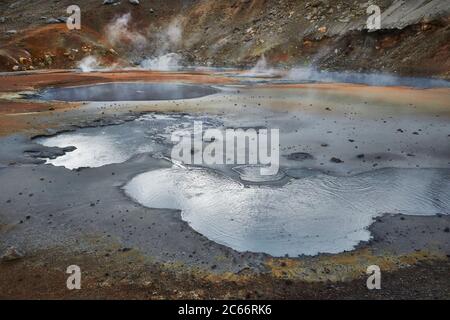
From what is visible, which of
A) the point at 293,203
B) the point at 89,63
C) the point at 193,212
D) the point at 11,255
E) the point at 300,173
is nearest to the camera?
the point at 11,255

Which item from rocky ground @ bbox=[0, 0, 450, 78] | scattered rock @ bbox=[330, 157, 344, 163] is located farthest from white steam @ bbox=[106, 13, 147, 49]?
scattered rock @ bbox=[330, 157, 344, 163]

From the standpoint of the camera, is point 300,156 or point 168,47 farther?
point 168,47

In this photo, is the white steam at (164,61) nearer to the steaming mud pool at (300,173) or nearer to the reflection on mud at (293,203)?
the steaming mud pool at (300,173)

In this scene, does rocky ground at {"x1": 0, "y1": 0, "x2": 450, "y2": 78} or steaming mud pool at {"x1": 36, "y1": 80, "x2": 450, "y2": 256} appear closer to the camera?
steaming mud pool at {"x1": 36, "y1": 80, "x2": 450, "y2": 256}

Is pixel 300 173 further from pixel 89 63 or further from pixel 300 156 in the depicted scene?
pixel 89 63

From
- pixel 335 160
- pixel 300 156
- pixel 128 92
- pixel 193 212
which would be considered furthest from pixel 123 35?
pixel 193 212

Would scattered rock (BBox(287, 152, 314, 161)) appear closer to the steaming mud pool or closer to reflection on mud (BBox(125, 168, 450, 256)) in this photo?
the steaming mud pool

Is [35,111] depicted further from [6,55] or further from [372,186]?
[6,55]
